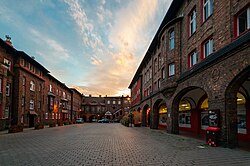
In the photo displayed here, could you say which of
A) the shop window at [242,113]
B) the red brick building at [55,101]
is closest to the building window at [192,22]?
the shop window at [242,113]

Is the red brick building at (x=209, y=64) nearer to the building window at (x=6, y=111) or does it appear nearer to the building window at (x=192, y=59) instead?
the building window at (x=192, y=59)

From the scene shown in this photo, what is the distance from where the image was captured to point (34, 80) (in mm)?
34406

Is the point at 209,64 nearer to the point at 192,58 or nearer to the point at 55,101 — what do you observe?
the point at 192,58

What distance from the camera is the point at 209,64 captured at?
492 inches

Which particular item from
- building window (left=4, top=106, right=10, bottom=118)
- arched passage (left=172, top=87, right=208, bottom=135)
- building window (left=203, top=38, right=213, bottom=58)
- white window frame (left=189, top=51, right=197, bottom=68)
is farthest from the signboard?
building window (left=4, top=106, right=10, bottom=118)

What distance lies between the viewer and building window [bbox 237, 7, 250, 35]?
10217 millimetres

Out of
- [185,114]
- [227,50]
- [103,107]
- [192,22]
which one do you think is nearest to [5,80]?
[192,22]

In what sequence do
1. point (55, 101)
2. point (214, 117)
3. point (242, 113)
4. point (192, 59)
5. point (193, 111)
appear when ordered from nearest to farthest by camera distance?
1. point (214, 117)
2. point (242, 113)
3. point (192, 59)
4. point (193, 111)
5. point (55, 101)

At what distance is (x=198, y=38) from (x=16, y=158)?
13.6 metres

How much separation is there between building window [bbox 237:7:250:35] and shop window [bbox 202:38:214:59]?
8.74 feet

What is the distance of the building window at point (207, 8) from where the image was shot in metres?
13.7

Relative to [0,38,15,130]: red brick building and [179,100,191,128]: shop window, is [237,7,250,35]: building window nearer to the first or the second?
[179,100,191,128]: shop window

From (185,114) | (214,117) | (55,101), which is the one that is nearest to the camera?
(214,117)

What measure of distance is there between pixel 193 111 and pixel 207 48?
969cm
